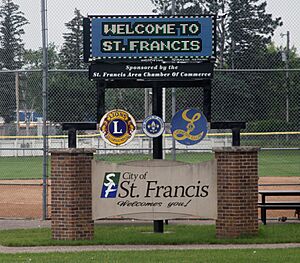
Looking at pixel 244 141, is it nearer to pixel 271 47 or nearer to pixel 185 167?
Result: pixel 271 47

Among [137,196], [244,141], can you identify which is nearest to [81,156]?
[137,196]

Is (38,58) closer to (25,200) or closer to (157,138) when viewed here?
(25,200)

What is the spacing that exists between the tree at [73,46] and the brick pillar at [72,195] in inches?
222

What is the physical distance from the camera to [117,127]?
55.5ft

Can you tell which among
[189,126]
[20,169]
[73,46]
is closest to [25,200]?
[73,46]

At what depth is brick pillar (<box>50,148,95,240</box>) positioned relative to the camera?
1576 centimetres

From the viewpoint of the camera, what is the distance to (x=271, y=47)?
68.1 ft

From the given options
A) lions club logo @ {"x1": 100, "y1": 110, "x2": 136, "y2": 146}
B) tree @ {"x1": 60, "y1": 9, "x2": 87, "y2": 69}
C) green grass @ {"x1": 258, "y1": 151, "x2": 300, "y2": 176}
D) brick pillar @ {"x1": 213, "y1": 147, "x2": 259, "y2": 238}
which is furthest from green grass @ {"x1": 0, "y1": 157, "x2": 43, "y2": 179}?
brick pillar @ {"x1": 213, "y1": 147, "x2": 259, "y2": 238}

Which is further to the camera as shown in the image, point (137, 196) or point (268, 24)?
point (268, 24)

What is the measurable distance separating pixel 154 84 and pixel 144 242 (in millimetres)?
2978

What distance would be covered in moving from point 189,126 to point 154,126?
71cm

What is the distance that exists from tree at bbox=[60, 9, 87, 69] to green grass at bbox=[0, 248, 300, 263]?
8038mm

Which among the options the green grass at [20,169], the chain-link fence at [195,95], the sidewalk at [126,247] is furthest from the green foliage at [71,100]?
the green grass at [20,169]

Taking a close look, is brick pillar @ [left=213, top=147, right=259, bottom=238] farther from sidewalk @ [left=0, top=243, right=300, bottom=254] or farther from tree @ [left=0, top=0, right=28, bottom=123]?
tree @ [left=0, top=0, right=28, bottom=123]
